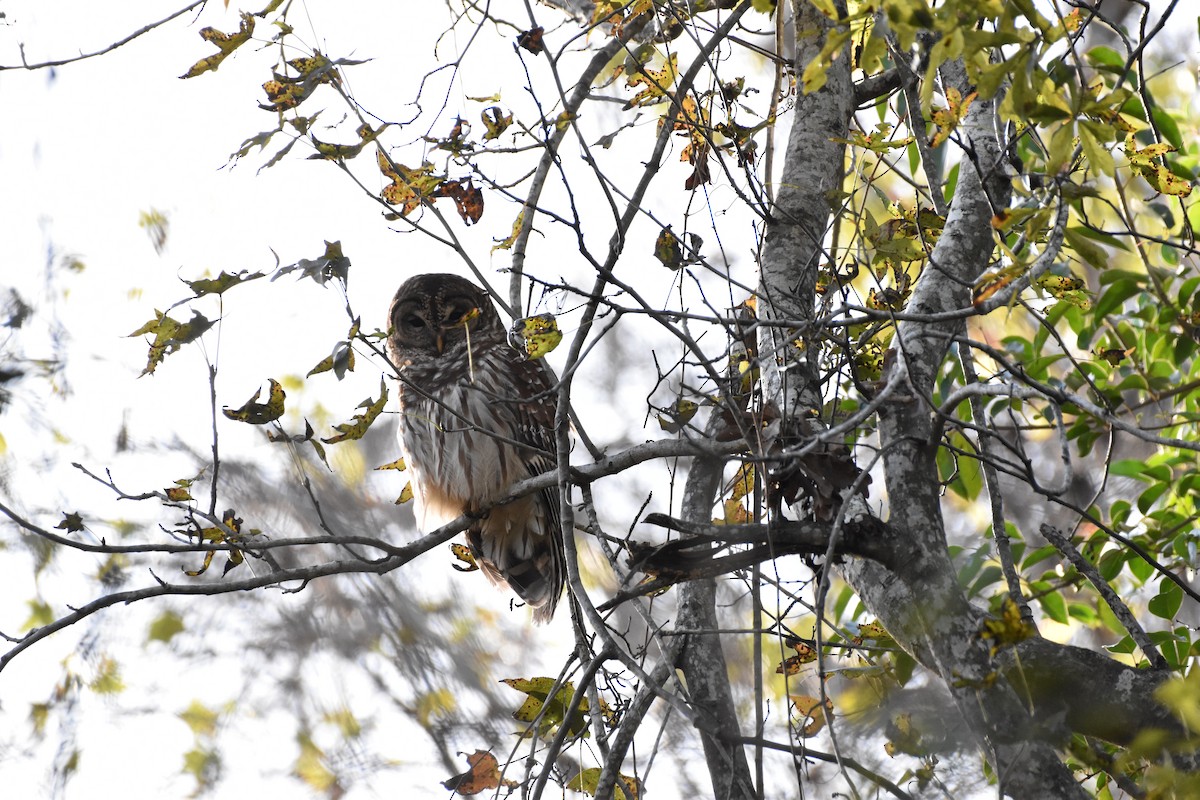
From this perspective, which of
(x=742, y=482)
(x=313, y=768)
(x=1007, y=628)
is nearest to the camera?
(x=1007, y=628)

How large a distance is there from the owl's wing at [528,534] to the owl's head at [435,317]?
39cm

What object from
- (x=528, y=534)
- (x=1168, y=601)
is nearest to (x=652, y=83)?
(x=1168, y=601)

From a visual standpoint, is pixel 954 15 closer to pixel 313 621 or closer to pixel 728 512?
pixel 728 512

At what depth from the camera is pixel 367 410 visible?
2543mm

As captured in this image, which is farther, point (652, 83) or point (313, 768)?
point (313, 768)

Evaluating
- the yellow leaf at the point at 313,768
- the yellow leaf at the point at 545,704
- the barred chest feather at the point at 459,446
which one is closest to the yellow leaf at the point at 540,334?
the yellow leaf at the point at 545,704

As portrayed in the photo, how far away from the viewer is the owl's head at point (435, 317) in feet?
Result: 16.3

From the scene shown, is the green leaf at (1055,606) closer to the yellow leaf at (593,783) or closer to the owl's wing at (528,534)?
the yellow leaf at (593,783)

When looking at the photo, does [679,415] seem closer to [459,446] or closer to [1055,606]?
[1055,606]

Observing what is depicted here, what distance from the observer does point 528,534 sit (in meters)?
4.61

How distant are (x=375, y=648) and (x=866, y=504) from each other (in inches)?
185

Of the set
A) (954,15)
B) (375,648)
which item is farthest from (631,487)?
(954,15)

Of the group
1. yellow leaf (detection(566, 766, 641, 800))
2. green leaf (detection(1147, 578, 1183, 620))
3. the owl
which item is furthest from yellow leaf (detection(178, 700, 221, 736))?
green leaf (detection(1147, 578, 1183, 620))

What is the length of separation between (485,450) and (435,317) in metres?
0.99
